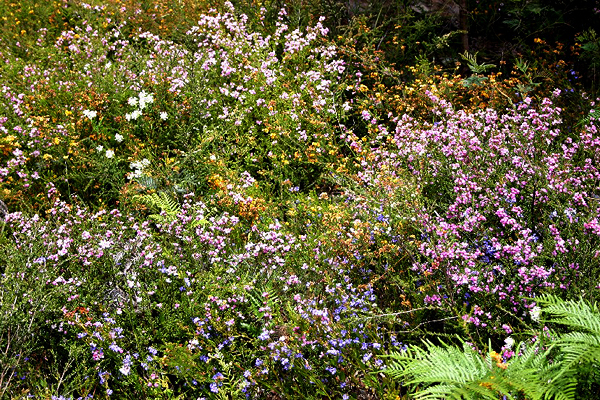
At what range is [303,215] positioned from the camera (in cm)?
414

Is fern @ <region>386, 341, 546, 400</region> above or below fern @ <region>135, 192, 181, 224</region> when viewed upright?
above

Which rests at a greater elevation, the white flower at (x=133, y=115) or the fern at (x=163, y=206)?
the white flower at (x=133, y=115)

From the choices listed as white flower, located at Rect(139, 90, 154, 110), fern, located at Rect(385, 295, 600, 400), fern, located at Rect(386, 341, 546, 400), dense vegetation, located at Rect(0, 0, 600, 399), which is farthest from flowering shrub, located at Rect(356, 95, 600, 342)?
white flower, located at Rect(139, 90, 154, 110)

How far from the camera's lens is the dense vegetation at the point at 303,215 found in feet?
9.37

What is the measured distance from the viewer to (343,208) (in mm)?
3834

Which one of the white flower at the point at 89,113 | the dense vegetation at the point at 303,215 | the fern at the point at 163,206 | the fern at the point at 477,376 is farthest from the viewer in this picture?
the white flower at the point at 89,113

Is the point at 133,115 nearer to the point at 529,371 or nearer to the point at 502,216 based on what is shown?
the point at 502,216

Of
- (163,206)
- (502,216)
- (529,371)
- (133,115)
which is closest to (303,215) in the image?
(163,206)

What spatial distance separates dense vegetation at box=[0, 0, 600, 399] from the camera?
→ 2857 millimetres

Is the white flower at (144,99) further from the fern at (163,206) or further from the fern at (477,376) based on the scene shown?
the fern at (477,376)

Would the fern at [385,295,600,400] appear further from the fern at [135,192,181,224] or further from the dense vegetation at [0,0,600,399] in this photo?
the fern at [135,192,181,224]

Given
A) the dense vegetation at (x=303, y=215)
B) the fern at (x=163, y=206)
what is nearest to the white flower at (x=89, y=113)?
the dense vegetation at (x=303, y=215)

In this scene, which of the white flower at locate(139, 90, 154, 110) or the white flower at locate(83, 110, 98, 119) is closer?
the white flower at locate(83, 110, 98, 119)

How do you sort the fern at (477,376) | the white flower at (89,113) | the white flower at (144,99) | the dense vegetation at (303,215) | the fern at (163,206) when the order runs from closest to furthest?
1. the fern at (477,376)
2. the dense vegetation at (303,215)
3. the fern at (163,206)
4. the white flower at (89,113)
5. the white flower at (144,99)
